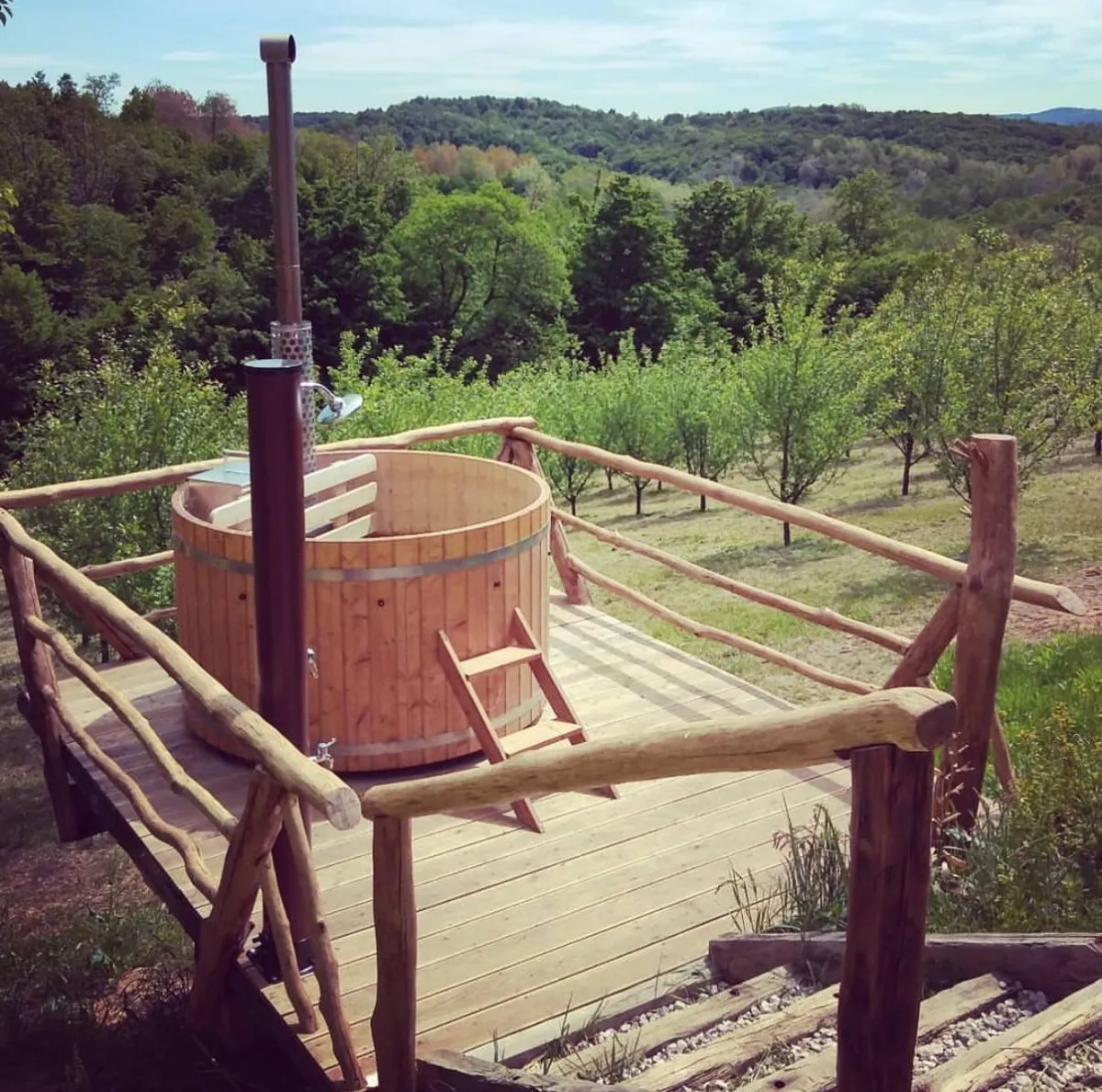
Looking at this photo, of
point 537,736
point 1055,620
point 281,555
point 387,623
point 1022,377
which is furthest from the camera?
point 1022,377

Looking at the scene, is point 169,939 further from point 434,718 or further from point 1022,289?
point 1022,289

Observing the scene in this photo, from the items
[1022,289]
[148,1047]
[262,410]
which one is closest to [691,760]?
[262,410]

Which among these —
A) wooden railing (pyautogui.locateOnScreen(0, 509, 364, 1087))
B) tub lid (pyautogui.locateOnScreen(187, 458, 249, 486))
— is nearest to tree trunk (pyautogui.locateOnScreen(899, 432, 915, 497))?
tub lid (pyautogui.locateOnScreen(187, 458, 249, 486))

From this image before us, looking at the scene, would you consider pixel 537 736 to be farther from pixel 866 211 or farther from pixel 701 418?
pixel 866 211

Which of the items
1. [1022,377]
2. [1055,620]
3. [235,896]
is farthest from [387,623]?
[1022,377]

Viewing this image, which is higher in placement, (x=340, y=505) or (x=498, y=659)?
(x=340, y=505)

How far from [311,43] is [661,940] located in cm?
297

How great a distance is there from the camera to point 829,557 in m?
13.6

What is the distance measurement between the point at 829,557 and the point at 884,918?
473 inches

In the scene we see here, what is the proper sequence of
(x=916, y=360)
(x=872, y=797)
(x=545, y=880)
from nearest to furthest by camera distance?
(x=872, y=797), (x=545, y=880), (x=916, y=360)

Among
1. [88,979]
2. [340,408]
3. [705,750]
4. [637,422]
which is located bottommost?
[88,979]

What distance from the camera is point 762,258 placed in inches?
1683

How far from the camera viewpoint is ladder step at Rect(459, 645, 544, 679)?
4723 mm

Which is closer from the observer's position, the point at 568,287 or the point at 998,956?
the point at 998,956
